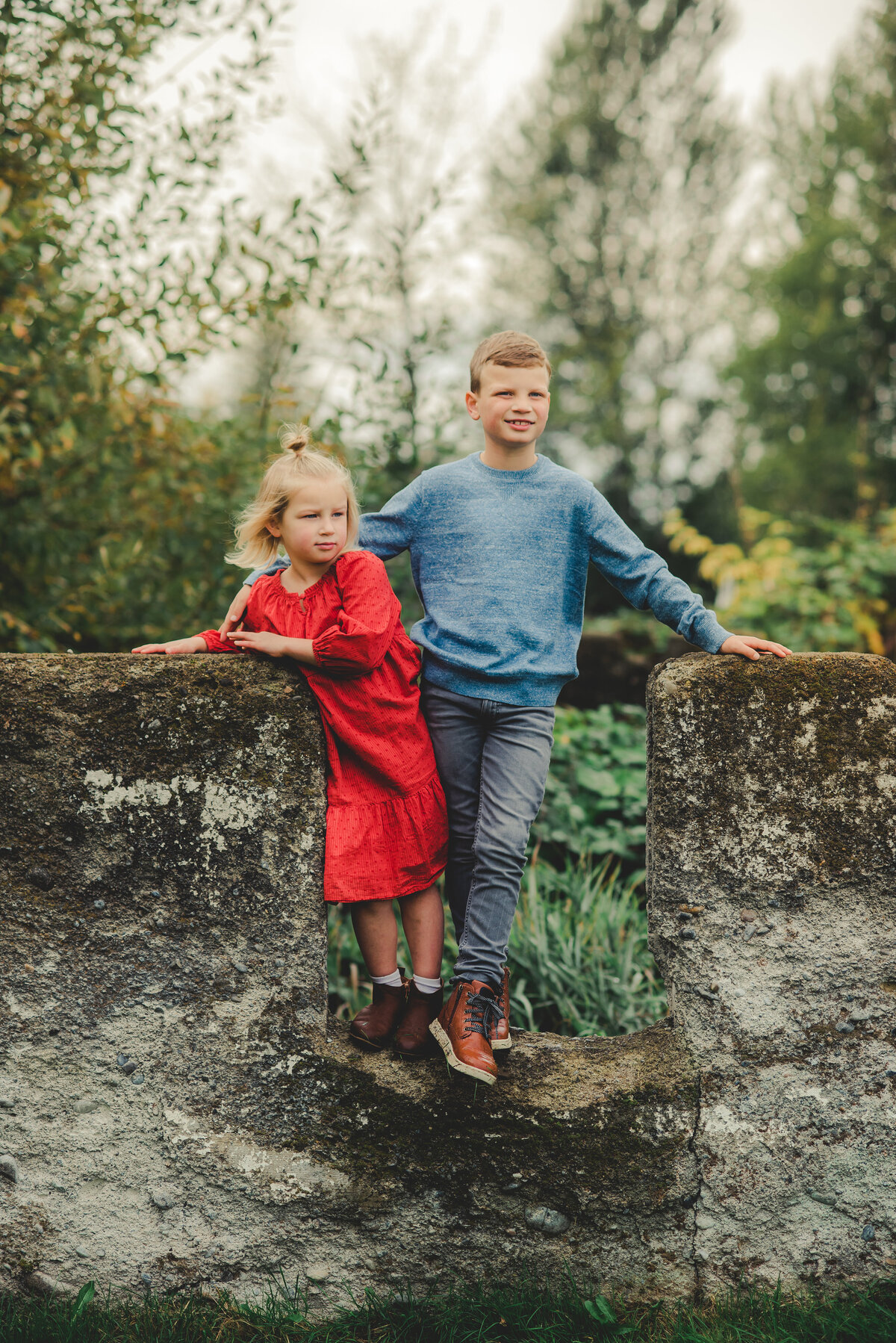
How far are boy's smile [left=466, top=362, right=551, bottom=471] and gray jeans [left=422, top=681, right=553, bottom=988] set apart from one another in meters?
0.60

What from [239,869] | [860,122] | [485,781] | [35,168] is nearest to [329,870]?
A: [239,869]

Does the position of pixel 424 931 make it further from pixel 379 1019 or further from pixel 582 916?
pixel 582 916

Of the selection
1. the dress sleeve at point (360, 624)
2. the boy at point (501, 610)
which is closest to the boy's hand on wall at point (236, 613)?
the boy at point (501, 610)

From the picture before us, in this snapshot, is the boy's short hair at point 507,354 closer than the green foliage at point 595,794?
Yes

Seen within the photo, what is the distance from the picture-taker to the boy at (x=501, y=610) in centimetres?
188

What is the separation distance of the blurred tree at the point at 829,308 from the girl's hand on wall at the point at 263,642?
16.1 m

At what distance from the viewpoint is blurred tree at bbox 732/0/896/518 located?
1645 centimetres

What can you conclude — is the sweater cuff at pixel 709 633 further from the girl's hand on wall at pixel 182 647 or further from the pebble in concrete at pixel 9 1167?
the pebble in concrete at pixel 9 1167

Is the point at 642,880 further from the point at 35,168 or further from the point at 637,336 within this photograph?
the point at 637,336

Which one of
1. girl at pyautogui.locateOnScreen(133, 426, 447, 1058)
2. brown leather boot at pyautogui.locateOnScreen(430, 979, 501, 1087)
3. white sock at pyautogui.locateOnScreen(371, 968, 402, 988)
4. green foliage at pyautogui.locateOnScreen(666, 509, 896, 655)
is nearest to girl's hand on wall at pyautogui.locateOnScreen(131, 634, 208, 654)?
girl at pyautogui.locateOnScreen(133, 426, 447, 1058)

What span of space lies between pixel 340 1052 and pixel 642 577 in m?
1.23

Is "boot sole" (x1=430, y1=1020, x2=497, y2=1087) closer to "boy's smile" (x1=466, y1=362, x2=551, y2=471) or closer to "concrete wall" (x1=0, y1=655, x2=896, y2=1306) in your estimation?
"concrete wall" (x1=0, y1=655, x2=896, y2=1306)

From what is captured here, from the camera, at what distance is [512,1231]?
5.99 ft

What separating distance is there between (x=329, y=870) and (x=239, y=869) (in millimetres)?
183
